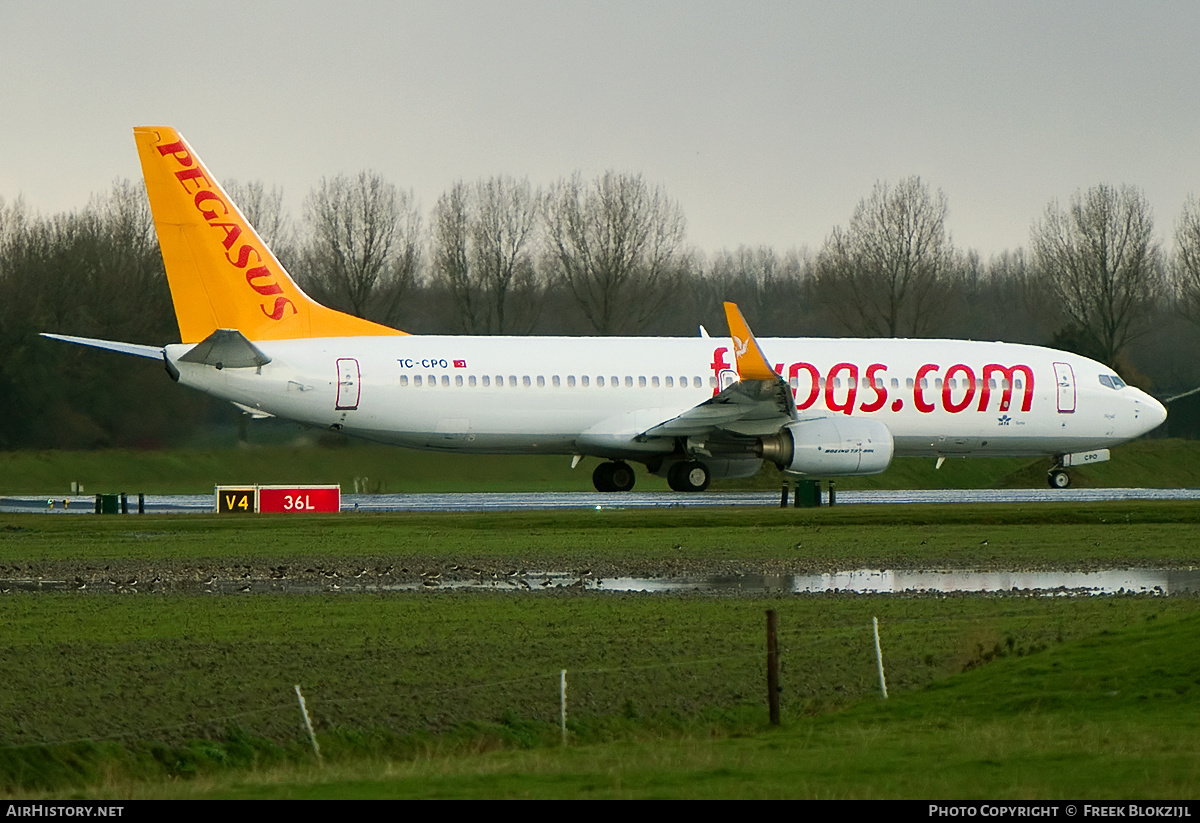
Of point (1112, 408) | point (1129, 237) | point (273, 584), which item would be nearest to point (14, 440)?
point (273, 584)

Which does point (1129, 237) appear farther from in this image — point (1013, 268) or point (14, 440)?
point (14, 440)

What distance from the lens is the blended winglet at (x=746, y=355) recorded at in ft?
119

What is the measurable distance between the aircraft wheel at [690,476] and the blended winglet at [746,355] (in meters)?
3.86

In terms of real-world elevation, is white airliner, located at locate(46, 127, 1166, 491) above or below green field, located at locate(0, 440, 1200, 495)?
above

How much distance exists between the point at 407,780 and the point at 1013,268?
369 ft

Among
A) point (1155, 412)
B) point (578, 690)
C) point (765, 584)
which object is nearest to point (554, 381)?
point (765, 584)

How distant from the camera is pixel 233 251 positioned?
35969mm

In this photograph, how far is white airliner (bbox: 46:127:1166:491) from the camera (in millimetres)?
35750

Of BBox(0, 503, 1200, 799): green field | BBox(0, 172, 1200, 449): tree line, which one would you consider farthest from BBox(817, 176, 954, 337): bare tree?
BBox(0, 503, 1200, 799): green field

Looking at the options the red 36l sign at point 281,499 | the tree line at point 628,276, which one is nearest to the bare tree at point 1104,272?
the tree line at point 628,276

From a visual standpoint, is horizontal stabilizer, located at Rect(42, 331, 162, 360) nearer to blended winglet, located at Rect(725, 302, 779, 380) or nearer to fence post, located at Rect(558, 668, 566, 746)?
blended winglet, located at Rect(725, 302, 779, 380)

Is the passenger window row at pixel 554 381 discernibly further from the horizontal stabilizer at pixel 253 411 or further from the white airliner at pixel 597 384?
the horizontal stabilizer at pixel 253 411

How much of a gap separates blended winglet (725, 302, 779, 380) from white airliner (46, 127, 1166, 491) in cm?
4

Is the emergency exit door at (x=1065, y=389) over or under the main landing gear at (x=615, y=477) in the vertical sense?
over
